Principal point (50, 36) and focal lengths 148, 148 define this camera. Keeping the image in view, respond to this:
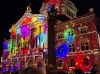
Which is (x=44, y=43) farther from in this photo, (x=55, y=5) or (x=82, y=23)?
(x=55, y=5)

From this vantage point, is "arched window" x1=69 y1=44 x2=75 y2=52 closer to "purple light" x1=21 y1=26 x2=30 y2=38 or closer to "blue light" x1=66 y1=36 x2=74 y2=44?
"blue light" x1=66 y1=36 x2=74 y2=44

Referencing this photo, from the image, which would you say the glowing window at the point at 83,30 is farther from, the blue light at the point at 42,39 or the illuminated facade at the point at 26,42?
the blue light at the point at 42,39

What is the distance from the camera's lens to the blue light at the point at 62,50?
31359 mm

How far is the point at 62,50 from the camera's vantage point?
1259 inches

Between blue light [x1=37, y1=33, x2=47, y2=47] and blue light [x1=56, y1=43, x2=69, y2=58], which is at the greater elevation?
blue light [x1=37, y1=33, x2=47, y2=47]

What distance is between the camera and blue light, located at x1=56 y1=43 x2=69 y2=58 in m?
31.4

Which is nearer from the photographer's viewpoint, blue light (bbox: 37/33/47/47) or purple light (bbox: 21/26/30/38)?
blue light (bbox: 37/33/47/47)

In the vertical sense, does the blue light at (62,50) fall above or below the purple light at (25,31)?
below

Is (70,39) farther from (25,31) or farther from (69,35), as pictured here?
(25,31)

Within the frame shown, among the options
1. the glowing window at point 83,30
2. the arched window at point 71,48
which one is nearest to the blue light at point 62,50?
the arched window at point 71,48

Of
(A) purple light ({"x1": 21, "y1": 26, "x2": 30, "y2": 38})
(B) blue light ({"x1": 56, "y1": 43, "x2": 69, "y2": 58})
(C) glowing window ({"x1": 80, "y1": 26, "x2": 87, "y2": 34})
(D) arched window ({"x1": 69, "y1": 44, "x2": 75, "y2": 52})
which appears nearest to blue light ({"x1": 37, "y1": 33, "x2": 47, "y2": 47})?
(B) blue light ({"x1": 56, "y1": 43, "x2": 69, "y2": 58})

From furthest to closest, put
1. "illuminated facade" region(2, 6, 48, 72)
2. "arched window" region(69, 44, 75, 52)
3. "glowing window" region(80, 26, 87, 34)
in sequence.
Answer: "illuminated facade" region(2, 6, 48, 72) → "arched window" region(69, 44, 75, 52) → "glowing window" region(80, 26, 87, 34)

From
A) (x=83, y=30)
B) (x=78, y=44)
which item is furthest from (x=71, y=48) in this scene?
(x=83, y=30)

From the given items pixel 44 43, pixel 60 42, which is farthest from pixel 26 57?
pixel 60 42
